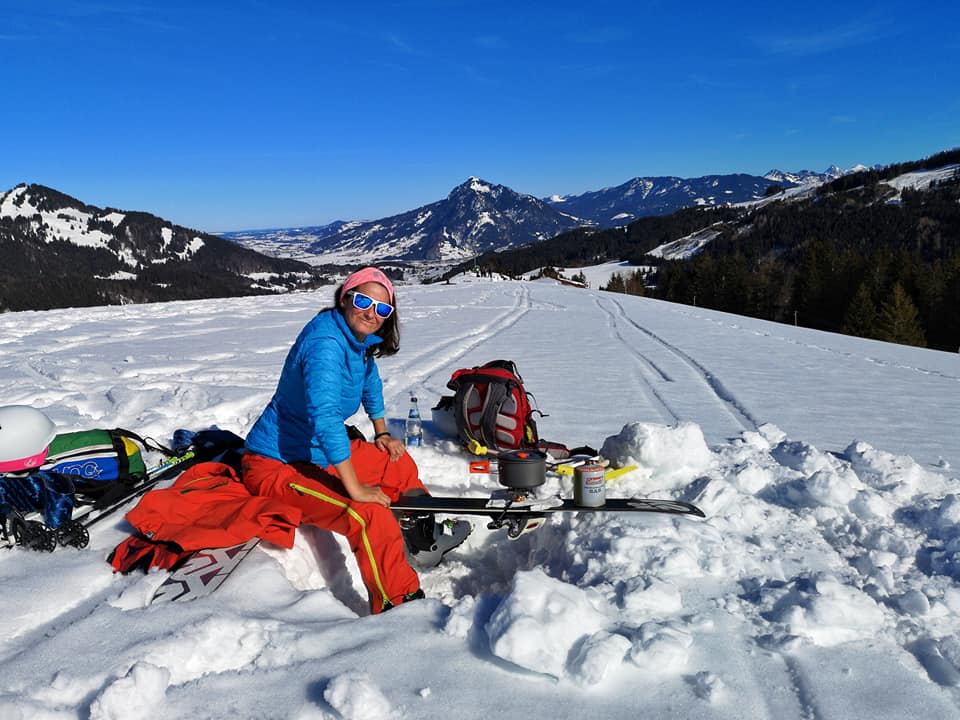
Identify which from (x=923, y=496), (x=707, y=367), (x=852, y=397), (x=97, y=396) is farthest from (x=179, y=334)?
(x=923, y=496)

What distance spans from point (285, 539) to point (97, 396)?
6.30m

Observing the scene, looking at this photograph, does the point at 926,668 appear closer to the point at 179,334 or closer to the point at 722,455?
the point at 722,455

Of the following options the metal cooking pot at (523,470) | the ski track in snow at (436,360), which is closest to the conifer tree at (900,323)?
the ski track in snow at (436,360)

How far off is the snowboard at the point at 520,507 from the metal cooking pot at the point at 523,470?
93mm

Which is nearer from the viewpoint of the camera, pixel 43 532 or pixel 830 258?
pixel 43 532

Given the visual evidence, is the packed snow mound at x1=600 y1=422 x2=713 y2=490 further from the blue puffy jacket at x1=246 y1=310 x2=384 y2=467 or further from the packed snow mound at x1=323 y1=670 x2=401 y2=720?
Answer: the packed snow mound at x1=323 y1=670 x2=401 y2=720

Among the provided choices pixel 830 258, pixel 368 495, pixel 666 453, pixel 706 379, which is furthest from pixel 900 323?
pixel 368 495

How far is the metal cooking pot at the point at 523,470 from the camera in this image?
4262mm

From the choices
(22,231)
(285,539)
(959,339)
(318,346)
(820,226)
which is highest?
(22,231)

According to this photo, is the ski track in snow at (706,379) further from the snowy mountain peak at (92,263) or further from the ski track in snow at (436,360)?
the snowy mountain peak at (92,263)

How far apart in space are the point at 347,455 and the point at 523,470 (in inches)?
53.3

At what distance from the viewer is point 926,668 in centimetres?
250

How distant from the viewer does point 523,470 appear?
4.27 metres

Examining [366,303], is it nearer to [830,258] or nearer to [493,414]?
[493,414]
